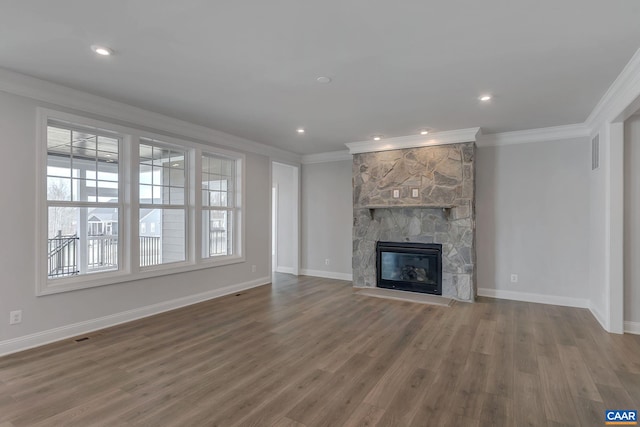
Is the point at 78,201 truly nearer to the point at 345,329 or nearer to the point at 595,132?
the point at 345,329

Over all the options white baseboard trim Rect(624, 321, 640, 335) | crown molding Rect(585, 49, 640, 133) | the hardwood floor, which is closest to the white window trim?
the hardwood floor

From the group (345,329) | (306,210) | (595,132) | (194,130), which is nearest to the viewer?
(345,329)

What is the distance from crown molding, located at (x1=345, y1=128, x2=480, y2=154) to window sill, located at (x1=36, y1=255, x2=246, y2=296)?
10.5 ft

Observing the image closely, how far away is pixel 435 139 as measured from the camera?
17.1ft

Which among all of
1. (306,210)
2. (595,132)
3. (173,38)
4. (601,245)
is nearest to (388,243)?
(306,210)

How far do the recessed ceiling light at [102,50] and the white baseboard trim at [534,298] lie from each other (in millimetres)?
5807

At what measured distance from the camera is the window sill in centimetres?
339

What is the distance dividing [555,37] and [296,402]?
10.8 feet


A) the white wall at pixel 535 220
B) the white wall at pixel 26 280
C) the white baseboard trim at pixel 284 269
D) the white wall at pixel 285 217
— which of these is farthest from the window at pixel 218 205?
the white wall at pixel 535 220

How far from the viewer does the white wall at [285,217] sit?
7527 mm

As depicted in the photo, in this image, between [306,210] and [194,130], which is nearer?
[194,130]

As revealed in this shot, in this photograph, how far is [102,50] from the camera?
2602mm

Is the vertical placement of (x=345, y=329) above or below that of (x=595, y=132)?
below

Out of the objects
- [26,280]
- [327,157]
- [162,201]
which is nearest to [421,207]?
[327,157]
